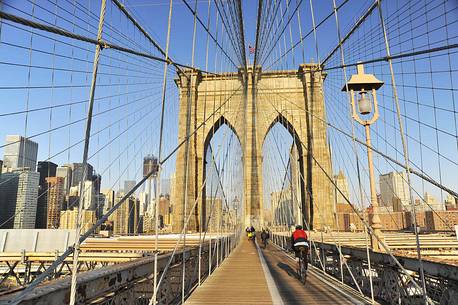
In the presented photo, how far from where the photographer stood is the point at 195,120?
2861 centimetres

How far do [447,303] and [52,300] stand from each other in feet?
10.5

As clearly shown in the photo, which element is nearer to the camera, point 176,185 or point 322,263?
point 322,263

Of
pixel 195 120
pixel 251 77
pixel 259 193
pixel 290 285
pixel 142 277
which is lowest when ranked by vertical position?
pixel 290 285

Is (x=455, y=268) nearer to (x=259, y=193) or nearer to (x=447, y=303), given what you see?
(x=447, y=303)

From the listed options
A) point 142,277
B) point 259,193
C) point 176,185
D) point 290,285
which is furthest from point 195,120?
point 142,277

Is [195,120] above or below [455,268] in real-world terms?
above

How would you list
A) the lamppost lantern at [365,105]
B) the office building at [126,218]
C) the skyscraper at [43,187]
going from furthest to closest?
the office building at [126,218] < the lamppost lantern at [365,105] < the skyscraper at [43,187]

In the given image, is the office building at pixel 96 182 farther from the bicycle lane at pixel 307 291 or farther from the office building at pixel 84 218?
the bicycle lane at pixel 307 291

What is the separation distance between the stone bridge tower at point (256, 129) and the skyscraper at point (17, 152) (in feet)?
66.2

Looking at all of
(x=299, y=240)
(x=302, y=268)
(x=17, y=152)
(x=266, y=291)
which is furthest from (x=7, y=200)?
(x=299, y=240)

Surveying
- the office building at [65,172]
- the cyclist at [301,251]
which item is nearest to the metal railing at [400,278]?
the cyclist at [301,251]

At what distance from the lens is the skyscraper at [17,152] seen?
10.9ft

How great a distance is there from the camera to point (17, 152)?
3424 mm

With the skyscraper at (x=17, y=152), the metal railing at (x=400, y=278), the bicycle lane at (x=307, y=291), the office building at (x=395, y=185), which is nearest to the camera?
the metal railing at (x=400, y=278)
